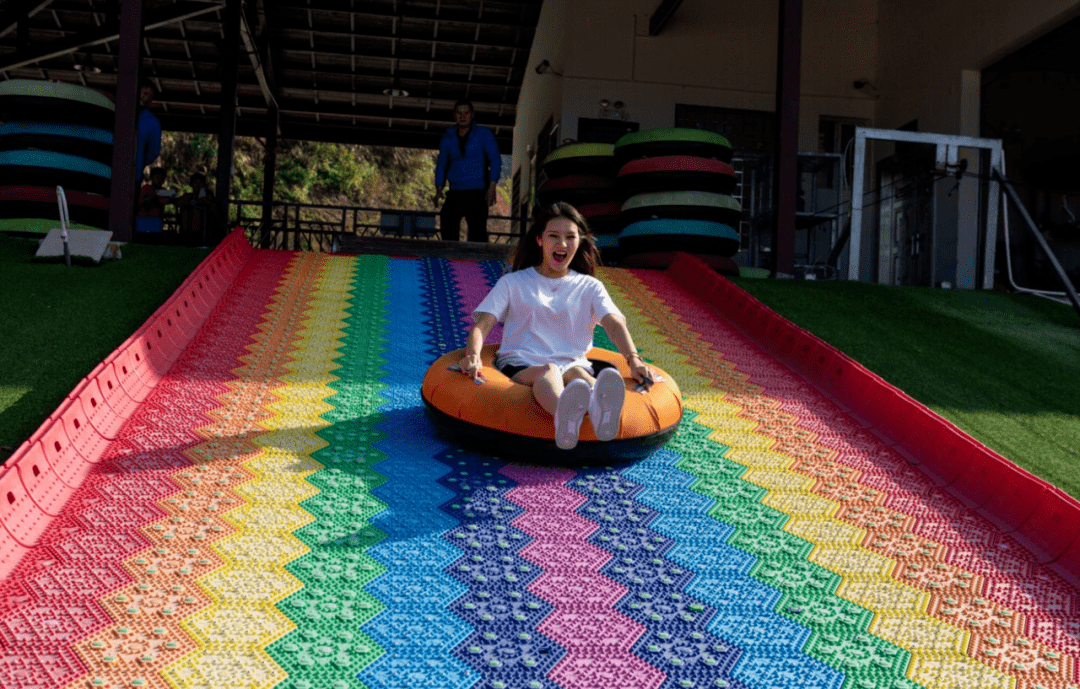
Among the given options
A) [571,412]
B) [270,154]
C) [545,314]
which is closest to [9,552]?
[571,412]

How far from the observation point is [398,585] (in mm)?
2115

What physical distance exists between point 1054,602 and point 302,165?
2635cm

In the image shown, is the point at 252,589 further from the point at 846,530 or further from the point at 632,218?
the point at 632,218

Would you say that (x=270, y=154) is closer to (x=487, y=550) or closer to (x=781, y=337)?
(x=781, y=337)

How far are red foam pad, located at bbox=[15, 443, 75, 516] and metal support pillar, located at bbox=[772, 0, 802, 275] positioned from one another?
5.69 metres

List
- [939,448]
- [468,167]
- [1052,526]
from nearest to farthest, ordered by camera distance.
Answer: [1052,526]
[939,448]
[468,167]

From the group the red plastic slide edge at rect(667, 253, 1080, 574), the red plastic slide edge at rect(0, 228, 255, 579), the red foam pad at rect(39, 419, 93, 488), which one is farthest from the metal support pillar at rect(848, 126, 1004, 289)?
the red foam pad at rect(39, 419, 93, 488)

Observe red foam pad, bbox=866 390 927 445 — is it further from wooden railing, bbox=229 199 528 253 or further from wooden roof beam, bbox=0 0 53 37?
wooden roof beam, bbox=0 0 53 37

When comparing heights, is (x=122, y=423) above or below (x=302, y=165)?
Result: below

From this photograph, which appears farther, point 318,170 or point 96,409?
point 318,170

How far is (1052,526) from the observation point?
2531 millimetres

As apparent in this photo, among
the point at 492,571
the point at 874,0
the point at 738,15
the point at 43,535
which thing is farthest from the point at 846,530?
the point at 874,0

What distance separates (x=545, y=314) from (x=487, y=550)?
3.70 feet

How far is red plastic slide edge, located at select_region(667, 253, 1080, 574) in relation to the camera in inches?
99.4
